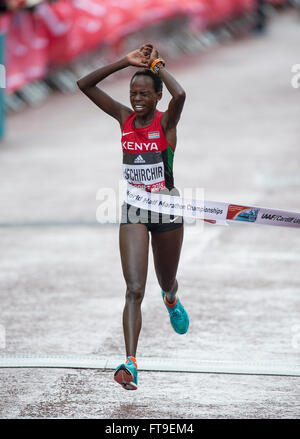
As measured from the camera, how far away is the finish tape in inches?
230

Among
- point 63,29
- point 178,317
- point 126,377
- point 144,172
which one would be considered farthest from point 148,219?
point 63,29

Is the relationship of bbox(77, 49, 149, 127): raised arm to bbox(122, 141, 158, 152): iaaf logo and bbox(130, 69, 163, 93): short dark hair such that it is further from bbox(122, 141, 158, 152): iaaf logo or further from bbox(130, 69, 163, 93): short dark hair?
bbox(122, 141, 158, 152): iaaf logo

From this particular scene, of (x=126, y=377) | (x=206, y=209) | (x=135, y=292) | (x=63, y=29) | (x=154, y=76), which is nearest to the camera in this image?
(x=126, y=377)

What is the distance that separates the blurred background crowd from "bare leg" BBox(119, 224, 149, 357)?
41.7 feet

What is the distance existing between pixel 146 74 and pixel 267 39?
30011 mm

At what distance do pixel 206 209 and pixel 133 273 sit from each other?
2.22 ft

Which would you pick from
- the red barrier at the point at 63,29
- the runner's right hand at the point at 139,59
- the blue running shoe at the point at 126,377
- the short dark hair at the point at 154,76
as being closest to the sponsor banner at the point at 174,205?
the short dark hair at the point at 154,76

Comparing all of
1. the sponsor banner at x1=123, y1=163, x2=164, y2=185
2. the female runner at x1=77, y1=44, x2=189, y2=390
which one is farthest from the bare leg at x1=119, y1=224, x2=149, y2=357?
the sponsor banner at x1=123, y1=163, x2=164, y2=185

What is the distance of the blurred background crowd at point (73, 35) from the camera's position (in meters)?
20.4

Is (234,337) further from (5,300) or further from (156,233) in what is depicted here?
(5,300)

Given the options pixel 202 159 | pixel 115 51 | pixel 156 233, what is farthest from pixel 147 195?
pixel 115 51

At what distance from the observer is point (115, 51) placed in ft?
85.7

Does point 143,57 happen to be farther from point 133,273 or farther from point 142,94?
point 133,273

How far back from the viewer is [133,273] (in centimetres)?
574
